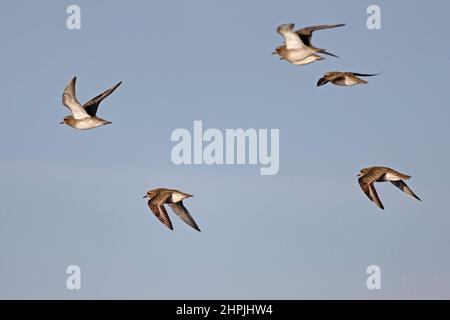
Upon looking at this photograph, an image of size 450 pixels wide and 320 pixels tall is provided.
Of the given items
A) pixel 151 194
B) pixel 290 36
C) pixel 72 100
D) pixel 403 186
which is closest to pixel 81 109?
pixel 72 100

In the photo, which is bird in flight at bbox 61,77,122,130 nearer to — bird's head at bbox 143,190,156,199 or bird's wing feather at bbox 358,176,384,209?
bird's head at bbox 143,190,156,199

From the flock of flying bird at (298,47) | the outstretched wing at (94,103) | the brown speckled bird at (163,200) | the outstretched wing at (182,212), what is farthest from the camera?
the outstretched wing at (182,212)

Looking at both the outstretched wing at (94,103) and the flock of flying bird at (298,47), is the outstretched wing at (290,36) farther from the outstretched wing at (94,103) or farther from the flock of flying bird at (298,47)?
the outstretched wing at (94,103)

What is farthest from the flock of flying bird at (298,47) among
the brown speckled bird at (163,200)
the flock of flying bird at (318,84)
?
the brown speckled bird at (163,200)

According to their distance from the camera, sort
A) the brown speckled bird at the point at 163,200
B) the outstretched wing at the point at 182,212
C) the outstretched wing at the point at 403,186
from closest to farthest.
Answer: the brown speckled bird at the point at 163,200 → the outstretched wing at the point at 403,186 → the outstretched wing at the point at 182,212

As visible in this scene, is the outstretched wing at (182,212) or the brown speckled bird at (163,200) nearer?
the brown speckled bird at (163,200)

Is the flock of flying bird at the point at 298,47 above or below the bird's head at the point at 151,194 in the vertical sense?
above

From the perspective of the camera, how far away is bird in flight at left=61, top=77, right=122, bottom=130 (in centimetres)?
3331

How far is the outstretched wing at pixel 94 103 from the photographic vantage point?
33.6 metres

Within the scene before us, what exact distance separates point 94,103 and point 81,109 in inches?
16.7

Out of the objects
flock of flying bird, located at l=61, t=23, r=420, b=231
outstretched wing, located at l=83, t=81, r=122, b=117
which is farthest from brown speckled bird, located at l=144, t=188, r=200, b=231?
outstretched wing, located at l=83, t=81, r=122, b=117

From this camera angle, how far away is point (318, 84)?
32.6 meters
